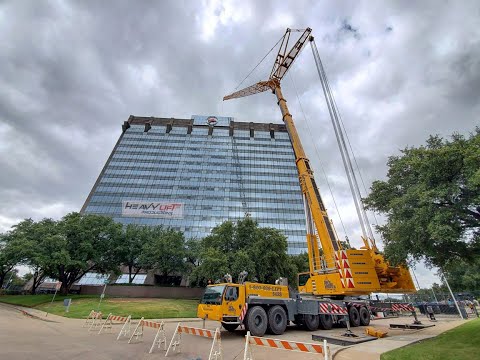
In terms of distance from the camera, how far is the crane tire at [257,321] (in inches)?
498

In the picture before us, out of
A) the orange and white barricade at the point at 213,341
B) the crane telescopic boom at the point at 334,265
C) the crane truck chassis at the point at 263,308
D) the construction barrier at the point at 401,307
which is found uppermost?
the crane telescopic boom at the point at 334,265

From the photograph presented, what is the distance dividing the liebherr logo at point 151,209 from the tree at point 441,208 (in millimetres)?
58635

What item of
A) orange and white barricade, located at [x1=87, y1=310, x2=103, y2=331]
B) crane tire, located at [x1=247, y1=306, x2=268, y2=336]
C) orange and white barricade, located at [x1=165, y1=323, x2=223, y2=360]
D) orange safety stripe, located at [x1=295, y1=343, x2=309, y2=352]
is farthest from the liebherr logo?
orange safety stripe, located at [x1=295, y1=343, x2=309, y2=352]

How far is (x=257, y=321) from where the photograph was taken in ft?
42.7

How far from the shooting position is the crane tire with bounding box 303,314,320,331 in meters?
15.2

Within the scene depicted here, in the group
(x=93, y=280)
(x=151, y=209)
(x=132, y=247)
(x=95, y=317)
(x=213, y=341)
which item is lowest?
(x=213, y=341)

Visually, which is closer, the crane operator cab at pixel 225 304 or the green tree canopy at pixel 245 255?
the crane operator cab at pixel 225 304

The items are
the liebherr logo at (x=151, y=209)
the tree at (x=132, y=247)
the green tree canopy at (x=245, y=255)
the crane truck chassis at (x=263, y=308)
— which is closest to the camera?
the crane truck chassis at (x=263, y=308)

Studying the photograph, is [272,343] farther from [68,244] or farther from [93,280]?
[93,280]

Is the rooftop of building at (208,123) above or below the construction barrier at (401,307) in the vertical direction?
above

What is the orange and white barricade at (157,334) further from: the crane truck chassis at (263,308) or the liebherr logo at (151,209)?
the liebherr logo at (151,209)

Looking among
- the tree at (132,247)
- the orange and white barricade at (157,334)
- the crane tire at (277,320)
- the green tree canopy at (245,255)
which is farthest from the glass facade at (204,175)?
the orange and white barricade at (157,334)

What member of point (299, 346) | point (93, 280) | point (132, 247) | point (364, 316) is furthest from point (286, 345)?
point (93, 280)

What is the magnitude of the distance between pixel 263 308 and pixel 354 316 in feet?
27.6
